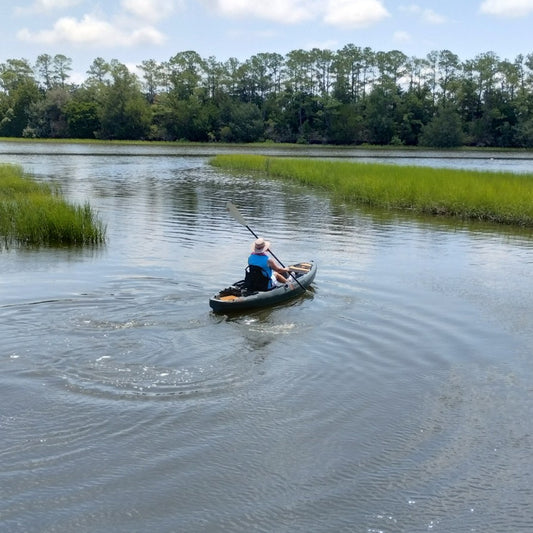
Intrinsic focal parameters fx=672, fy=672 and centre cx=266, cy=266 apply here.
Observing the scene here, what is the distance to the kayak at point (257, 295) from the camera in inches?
459

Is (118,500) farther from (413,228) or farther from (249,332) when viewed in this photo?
(413,228)

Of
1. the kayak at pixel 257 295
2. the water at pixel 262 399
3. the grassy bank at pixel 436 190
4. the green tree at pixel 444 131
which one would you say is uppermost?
the green tree at pixel 444 131

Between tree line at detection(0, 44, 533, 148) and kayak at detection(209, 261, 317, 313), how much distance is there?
96370 mm

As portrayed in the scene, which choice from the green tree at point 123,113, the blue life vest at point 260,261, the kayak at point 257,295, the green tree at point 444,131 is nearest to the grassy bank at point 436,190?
the kayak at point 257,295

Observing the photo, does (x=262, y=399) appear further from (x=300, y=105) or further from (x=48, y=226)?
(x=300, y=105)

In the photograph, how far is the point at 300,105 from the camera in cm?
11494

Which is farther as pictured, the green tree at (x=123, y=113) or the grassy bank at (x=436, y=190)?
the green tree at (x=123, y=113)

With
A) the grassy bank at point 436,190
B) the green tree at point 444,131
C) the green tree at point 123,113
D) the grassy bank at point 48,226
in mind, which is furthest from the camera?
the green tree at point 123,113

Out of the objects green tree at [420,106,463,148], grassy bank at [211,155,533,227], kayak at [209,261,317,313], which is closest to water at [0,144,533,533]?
kayak at [209,261,317,313]

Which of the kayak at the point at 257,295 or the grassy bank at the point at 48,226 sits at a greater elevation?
the grassy bank at the point at 48,226

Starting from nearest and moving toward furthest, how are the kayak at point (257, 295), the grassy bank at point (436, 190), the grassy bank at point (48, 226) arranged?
the kayak at point (257, 295), the grassy bank at point (48, 226), the grassy bank at point (436, 190)

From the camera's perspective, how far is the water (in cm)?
602

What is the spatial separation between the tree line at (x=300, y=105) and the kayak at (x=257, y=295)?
316 feet

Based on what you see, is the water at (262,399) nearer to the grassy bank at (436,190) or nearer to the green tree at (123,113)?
the grassy bank at (436,190)
